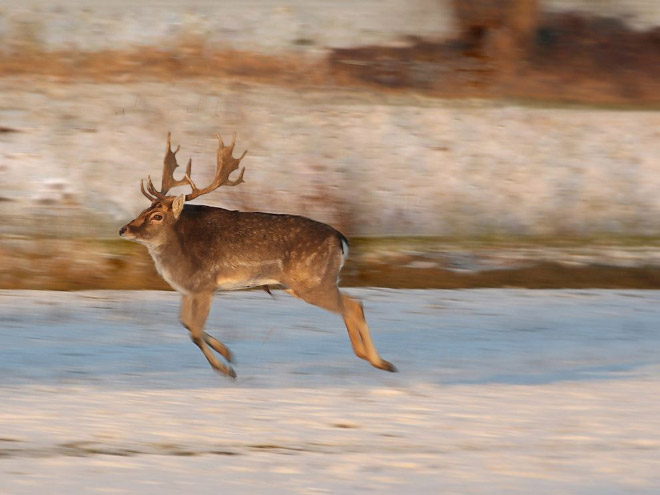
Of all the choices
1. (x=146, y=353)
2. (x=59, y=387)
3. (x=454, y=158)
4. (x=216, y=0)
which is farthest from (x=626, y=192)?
(x=59, y=387)

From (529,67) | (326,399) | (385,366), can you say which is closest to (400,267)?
(385,366)

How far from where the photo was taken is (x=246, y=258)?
11.3 metres

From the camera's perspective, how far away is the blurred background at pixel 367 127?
1845 cm

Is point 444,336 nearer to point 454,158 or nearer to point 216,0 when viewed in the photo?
point 454,158

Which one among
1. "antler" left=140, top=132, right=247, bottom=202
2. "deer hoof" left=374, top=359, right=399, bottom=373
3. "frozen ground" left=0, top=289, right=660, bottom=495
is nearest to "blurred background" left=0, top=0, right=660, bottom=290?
"frozen ground" left=0, top=289, right=660, bottom=495

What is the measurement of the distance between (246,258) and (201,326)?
661 mm

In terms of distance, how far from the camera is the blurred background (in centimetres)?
1845

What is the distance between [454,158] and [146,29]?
6.15 meters

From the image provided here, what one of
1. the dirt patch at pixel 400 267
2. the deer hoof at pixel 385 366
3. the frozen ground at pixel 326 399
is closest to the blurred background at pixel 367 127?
the dirt patch at pixel 400 267

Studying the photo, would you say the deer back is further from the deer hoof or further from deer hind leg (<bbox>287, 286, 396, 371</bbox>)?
the deer hoof

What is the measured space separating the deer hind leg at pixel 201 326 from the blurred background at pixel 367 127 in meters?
5.34

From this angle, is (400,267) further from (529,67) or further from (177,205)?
(529,67)

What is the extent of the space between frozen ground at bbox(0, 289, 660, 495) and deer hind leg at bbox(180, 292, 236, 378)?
158 millimetres

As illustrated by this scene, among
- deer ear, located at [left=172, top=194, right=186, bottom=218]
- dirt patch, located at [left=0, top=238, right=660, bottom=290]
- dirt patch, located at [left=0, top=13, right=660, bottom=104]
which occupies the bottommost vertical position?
dirt patch, located at [left=0, top=238, right=660, bottom=290]
